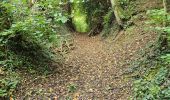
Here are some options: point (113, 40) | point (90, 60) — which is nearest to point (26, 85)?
point (90, 60)

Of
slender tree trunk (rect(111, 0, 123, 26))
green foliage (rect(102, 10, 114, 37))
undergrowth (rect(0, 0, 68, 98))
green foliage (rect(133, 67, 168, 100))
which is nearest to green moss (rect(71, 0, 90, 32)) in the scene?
green foliage (rect(102, 10, 114, 37))

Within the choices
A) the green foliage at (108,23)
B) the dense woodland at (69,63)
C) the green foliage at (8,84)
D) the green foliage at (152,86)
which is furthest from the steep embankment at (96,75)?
the green foliage at (108,23)

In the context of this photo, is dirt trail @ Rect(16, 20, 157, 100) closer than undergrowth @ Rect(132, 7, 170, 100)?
No

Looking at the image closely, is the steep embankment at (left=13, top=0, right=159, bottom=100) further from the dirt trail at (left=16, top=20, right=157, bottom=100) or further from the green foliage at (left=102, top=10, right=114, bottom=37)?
the green foliage at (left=102, top=10, right=114, bottom=37)

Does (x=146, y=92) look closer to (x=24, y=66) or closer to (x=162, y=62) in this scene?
(x=162, y=62)

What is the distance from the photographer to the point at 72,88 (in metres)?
8.19

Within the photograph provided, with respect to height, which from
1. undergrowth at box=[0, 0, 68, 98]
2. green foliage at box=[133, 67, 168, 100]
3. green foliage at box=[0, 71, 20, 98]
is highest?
undergrowth at box=[0, 0, 68, 98]

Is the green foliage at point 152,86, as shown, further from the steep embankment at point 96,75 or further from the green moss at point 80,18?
the green moss at point 80,18

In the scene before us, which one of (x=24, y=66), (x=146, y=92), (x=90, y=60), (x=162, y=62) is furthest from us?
(x=90, y=60)

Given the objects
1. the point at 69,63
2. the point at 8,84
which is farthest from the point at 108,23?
the point at 8,84

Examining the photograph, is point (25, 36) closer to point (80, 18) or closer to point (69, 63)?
point (69, 63)

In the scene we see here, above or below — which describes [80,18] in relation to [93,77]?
above

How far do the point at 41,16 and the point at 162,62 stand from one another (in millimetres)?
4122

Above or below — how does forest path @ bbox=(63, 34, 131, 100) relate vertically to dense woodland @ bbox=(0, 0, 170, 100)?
below
